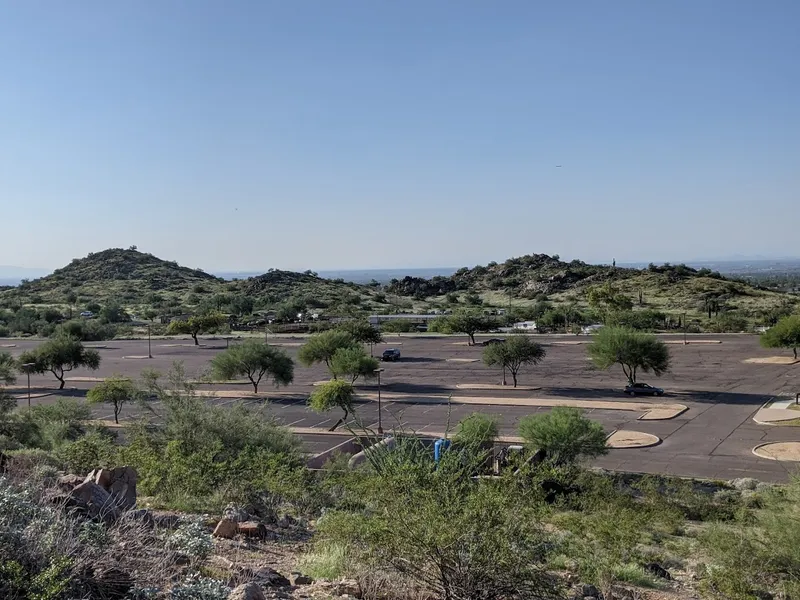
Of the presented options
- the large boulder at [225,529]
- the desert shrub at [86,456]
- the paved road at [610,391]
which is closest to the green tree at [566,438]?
the paved road at [610,391]

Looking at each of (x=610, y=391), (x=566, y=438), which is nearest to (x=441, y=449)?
(x=566, y=438)

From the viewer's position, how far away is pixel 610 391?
52.6 meters

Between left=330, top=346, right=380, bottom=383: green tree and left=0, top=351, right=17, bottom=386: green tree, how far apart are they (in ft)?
81.4

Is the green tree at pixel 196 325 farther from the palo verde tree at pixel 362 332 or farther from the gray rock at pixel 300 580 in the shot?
the gray rock at pixel 300 580

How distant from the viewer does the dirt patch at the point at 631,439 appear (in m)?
35.7

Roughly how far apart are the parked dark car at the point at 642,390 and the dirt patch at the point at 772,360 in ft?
56.6

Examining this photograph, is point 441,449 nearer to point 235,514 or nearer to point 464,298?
point 235,514

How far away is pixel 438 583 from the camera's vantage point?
1053 centimetres

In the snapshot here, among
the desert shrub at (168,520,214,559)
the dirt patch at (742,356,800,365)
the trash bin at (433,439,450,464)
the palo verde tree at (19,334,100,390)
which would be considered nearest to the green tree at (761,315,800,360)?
the dirt patch at (742,356,800,365)

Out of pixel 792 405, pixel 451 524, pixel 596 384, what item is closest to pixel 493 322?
pixel 596 384

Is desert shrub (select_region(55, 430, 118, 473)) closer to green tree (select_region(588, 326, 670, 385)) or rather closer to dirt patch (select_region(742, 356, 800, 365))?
green tree (select_region(588, 326, 670, 385))

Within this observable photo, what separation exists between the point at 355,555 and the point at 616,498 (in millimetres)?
13476

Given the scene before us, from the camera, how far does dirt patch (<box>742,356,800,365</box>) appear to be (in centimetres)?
6265

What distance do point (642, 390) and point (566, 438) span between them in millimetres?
23448
